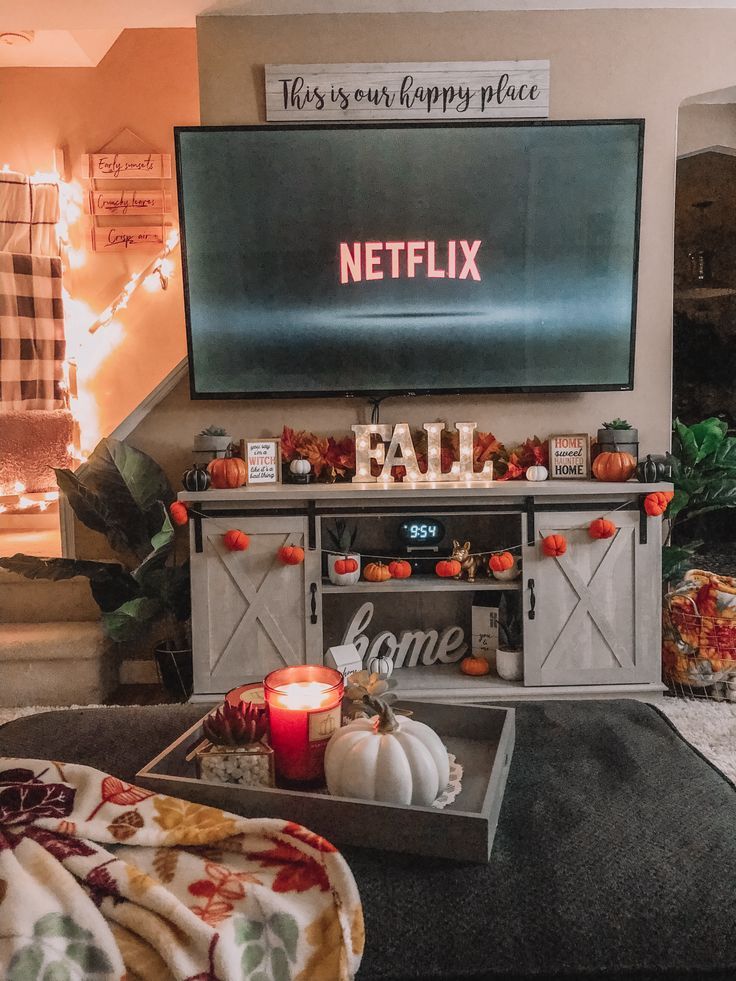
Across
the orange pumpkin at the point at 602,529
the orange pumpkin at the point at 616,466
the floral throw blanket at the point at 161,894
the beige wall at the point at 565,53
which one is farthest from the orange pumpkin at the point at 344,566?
the floral throw blanket at the point at 161,894

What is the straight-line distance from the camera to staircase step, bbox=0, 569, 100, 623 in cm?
320

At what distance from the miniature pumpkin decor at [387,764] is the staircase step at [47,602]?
7.72 ft

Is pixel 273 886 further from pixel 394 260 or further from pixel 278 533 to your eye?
pixel 394 260

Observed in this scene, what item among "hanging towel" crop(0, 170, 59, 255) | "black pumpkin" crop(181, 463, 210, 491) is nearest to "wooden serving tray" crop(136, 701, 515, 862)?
"black pumpkin" crop(181, 463, 210, 491)

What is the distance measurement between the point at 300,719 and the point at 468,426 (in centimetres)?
199

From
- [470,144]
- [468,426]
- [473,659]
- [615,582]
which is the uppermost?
[470,144]

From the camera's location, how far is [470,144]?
2.93 meters

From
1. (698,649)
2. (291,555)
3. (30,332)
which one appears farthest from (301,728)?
(30,332)

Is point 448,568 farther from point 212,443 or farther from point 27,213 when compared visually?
point 27,213

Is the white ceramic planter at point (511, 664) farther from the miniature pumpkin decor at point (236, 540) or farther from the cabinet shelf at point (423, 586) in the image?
the miniature pumpkin decor at point (236, 540)

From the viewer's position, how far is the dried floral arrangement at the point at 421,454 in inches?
120

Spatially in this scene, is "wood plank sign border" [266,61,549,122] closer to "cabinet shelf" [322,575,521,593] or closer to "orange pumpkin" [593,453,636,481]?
"orange pumpkin" [593,453,636,481]

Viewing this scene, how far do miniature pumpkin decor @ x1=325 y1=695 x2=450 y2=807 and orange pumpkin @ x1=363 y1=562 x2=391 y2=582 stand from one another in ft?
5.66

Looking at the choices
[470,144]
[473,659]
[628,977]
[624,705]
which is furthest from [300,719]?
[470,144]
